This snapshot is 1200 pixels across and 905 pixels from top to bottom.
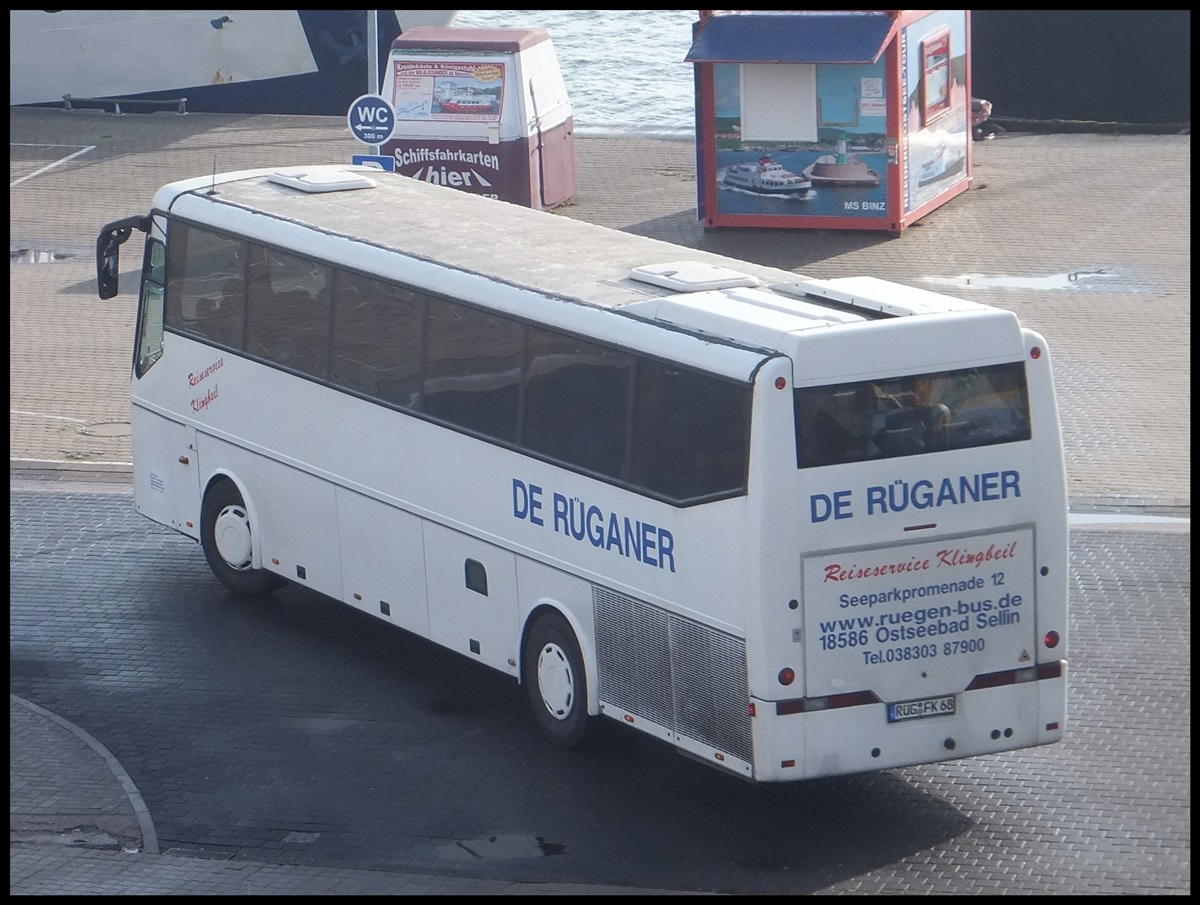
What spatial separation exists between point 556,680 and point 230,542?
11.9 feet

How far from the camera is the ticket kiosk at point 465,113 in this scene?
23656 mm

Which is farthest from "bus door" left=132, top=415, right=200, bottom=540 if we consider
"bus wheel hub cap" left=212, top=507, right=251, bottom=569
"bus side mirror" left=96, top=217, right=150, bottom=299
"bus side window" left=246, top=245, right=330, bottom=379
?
"bus side window" left=246, top=245, right=330, bottom=379

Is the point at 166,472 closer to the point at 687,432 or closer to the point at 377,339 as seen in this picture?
the point at 377,339

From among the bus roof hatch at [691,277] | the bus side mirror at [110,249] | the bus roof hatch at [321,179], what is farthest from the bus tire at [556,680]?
the bus side mirror at [110,249]

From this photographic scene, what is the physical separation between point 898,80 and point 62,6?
48.6 feet

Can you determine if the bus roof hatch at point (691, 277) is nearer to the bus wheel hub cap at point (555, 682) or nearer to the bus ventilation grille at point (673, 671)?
the bus ventilation grille at point (673, 671)

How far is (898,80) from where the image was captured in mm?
22531

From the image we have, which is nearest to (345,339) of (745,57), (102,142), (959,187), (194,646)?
(194,646)

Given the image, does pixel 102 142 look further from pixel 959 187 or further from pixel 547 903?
pixel 547 903

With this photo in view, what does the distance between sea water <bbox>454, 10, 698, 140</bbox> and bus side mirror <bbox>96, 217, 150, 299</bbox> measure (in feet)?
61.6

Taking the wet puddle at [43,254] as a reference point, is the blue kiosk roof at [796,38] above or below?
above

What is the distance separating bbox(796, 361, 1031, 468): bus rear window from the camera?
28.0ft

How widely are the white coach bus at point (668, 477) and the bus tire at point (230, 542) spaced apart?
1.18 feet

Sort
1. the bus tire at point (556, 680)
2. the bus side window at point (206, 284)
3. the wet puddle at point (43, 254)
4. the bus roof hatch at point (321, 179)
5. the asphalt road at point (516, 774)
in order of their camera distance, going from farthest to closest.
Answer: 1. the wet puddle at point (43, 254)
2. the bus roof hatch at point (321, 179)
3. the bus side window at point (206, 284)
4. the bus tire at point (556, 680)
5. the asphalt road at point (516, 774)
